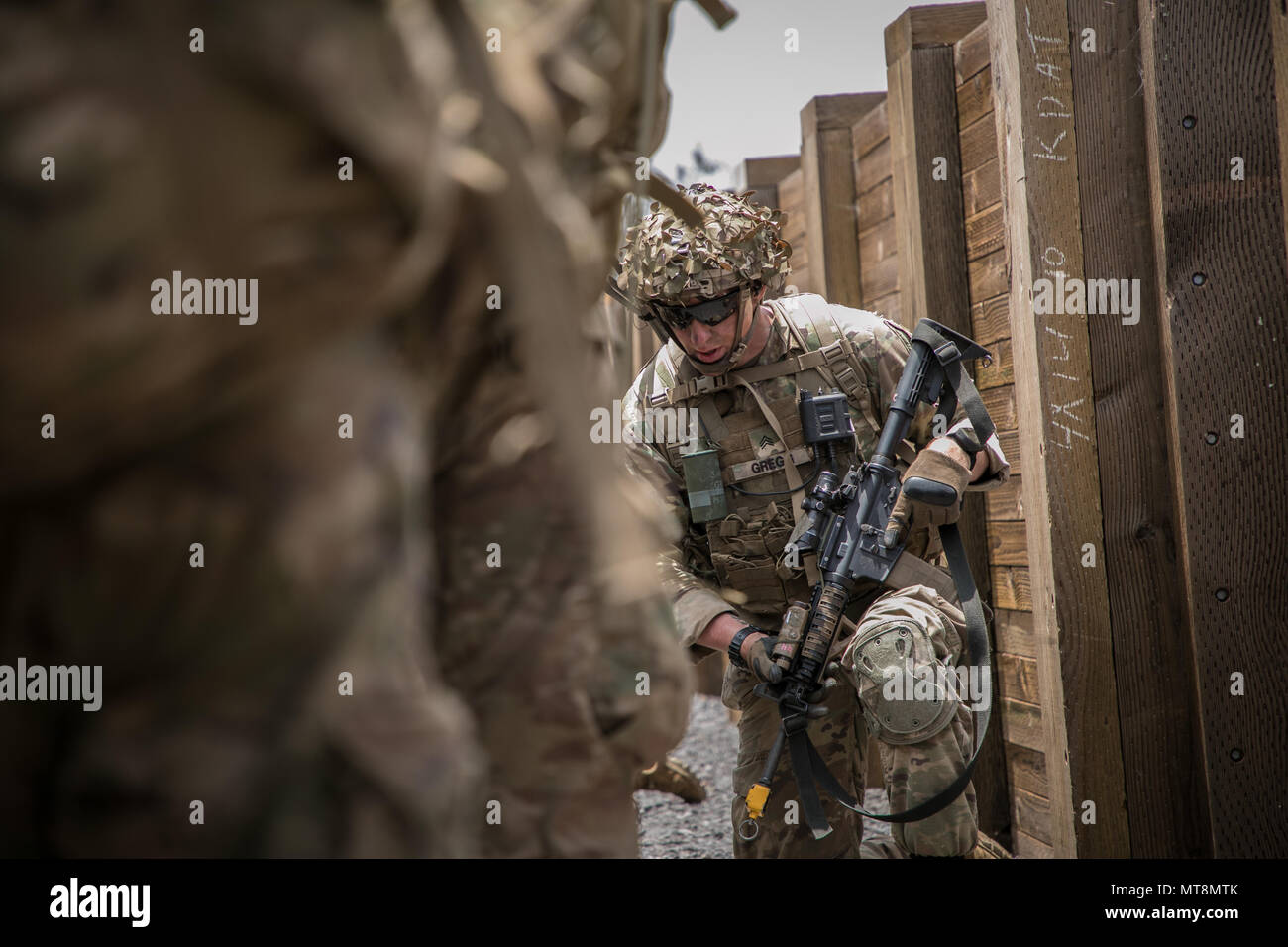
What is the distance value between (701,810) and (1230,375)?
8.58ft

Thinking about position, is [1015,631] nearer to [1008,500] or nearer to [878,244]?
[1008,500]

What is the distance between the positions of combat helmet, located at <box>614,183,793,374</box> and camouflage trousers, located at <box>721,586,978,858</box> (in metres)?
0.82

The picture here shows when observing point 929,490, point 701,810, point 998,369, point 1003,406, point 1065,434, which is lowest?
point 701,810

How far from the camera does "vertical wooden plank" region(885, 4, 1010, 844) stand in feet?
9.89

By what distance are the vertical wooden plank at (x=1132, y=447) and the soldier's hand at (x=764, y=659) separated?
781mm

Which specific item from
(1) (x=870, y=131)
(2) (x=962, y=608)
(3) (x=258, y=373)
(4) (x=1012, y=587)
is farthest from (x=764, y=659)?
(1) (x=870, y=131)

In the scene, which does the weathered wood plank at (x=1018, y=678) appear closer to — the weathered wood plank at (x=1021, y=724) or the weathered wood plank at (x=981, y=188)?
the weathered wood plank at (x=1021, y=724)

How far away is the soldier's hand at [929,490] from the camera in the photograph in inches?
88.7

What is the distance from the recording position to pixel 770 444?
8.77 ft

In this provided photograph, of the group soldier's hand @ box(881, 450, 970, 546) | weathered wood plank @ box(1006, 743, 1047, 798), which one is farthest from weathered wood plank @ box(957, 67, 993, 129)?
Result: weathered wood plank @ box(1006, 743, 1047, 798)

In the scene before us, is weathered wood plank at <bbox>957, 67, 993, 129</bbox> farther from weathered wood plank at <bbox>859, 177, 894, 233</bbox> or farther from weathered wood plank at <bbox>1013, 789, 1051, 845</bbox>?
weathered wood plank at <bbox>1013, 789, 1051, 845</bbox>

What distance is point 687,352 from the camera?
2.68m
